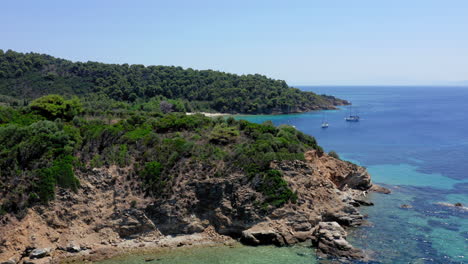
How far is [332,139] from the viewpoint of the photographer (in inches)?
2539

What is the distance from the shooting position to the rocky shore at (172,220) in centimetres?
2070

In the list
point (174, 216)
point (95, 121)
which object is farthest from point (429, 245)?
point (95, 121)

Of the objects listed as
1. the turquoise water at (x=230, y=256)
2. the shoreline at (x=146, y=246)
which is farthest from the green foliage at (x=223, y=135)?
the turquoise water at (x=230, y=256)

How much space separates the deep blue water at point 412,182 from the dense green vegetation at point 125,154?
23.8ft

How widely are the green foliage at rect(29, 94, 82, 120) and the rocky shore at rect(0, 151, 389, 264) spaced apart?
10372 mm

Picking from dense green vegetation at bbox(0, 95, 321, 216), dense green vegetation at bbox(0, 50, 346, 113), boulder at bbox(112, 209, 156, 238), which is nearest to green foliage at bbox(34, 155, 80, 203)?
dense green vegetation at bbox(0, 95, 321, 216)

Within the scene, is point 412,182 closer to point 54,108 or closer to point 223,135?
point 223,135

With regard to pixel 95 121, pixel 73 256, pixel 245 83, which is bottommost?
pixel 73 256

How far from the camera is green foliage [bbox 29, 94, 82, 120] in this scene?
102 feet

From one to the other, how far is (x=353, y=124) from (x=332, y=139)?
22217 millimetres

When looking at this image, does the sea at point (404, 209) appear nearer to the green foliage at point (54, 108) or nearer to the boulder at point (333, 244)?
the boulder at point (333, 244)

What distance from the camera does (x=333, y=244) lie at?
20.7 m

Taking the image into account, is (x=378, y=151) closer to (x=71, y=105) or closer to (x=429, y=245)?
(x=429, y=245)

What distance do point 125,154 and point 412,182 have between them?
2943 centimetres
